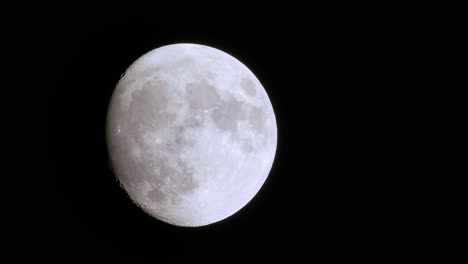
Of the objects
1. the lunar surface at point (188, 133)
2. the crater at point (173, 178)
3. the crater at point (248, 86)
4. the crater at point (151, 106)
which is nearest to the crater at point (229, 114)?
the lunar surface at point (188, 133)

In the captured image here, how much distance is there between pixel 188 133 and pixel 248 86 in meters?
0.78

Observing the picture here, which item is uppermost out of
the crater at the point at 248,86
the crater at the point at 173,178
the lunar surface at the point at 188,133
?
the crater at the point at 248,86

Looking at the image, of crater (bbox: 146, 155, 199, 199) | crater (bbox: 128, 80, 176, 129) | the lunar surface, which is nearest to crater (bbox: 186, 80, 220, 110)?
the lunar surface

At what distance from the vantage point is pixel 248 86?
3.71 meters

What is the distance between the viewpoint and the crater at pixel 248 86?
144 inches

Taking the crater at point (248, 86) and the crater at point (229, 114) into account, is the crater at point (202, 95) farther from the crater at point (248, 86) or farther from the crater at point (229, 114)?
the crater at point (248, 86)

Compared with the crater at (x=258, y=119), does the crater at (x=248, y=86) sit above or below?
above

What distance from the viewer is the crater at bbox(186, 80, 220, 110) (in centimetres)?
333

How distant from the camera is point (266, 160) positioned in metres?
3.81

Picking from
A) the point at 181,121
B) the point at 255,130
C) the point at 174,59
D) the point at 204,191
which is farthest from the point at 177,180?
the point at 174,59

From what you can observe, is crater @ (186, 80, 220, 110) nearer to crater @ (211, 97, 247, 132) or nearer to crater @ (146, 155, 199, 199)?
crater @ (211, 97, 247, 132)

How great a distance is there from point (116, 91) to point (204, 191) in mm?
1227

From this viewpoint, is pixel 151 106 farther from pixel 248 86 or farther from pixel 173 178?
pixel 248 86

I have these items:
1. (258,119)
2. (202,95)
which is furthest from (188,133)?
(258,119)
